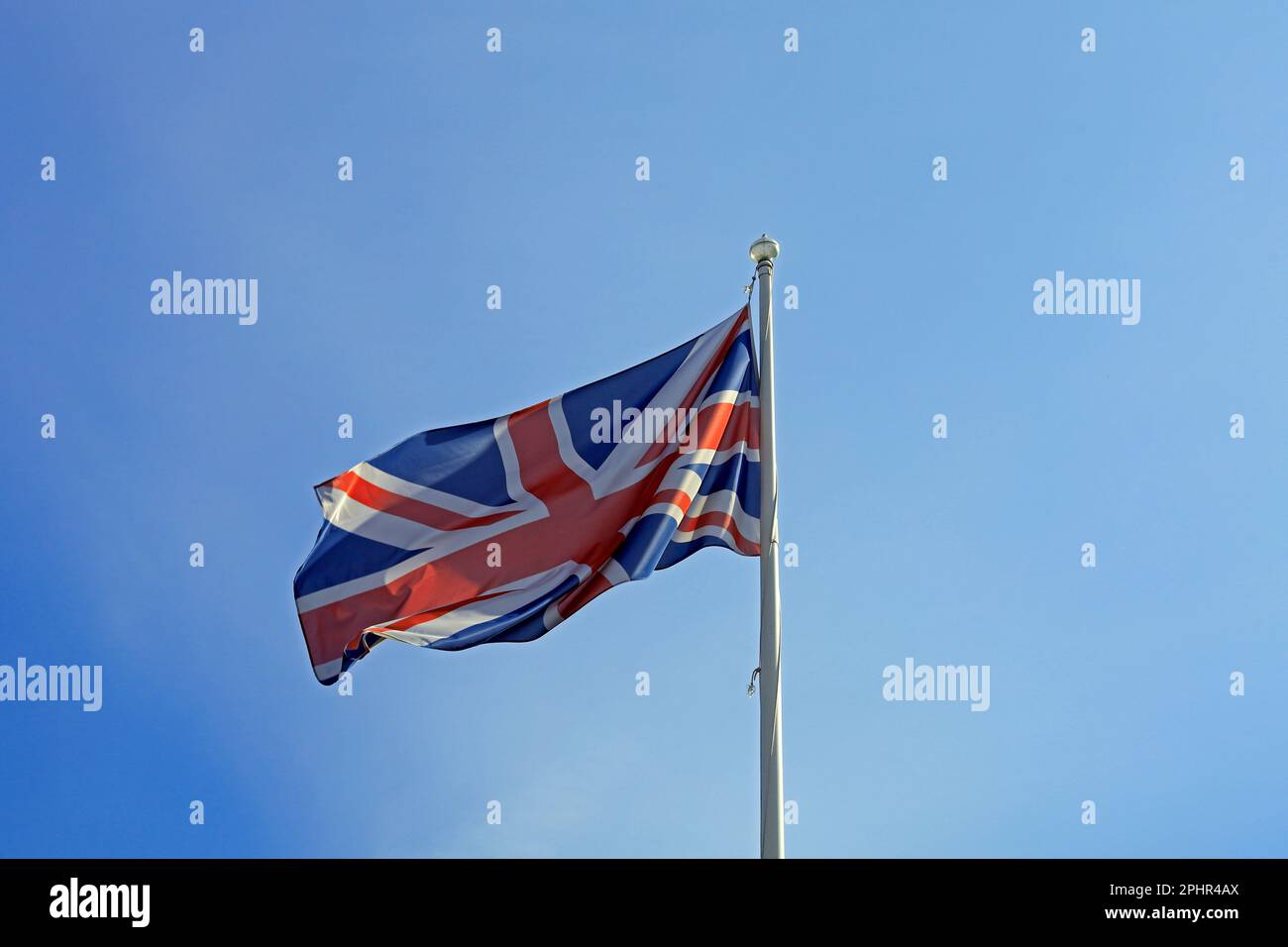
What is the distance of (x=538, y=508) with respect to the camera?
1519 cm

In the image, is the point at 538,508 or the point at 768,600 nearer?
the point at 768,600

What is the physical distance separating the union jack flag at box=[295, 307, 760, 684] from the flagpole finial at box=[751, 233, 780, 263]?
0.70 m

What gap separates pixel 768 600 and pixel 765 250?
13.6 feet

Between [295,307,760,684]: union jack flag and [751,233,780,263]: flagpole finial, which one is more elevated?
[751,233,780,263]: flagpole finial

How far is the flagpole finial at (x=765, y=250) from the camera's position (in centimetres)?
1512

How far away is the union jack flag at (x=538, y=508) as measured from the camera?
14.5 metres

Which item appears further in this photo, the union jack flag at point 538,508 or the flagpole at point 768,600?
the union jack flag at point 538,508

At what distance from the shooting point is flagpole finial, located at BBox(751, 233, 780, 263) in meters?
15.1

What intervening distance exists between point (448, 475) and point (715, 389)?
10.5ft

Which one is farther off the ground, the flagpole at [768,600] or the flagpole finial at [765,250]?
the flagpole finial at [765,250]

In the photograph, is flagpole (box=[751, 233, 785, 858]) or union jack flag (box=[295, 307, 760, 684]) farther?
union jack flag (box=[295, 307, 760, 684])
